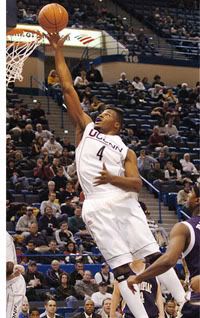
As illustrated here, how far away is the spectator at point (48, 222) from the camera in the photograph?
15.3m

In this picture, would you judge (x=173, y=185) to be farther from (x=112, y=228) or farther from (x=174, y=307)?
(x=112, y=228)

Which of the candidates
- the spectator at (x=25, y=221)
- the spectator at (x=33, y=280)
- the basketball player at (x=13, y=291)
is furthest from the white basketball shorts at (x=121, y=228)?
the spectator at (x=25, y=221)

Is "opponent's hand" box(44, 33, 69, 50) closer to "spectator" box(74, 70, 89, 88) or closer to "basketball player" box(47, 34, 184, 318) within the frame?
"basketball player" box(47, 34, 184, 318)

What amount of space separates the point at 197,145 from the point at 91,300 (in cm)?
1216

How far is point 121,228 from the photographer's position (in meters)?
7.06

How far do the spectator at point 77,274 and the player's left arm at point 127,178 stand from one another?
6.70 m

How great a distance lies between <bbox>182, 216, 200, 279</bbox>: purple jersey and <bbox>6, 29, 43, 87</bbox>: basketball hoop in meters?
6.30

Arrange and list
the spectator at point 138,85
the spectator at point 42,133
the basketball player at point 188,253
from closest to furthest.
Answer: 1. the basketball player at point 188,253
2. the spectator at point 42,133
3. the spectator at point 138,85

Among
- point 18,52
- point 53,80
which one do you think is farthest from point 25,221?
point 53,80

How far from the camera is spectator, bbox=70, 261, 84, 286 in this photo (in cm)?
1364

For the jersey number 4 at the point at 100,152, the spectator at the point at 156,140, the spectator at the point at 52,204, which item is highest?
the jersey number 4 at the point at 100,152

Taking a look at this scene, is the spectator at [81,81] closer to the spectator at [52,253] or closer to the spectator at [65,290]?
the spectator at [52,253]

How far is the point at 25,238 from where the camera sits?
49.0 ft

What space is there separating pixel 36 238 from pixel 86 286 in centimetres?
182
